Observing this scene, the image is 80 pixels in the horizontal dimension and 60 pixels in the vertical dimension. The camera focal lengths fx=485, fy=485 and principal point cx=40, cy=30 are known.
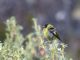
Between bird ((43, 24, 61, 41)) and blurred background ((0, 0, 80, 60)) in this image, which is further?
blurred background ((0, 0, 80, 60))

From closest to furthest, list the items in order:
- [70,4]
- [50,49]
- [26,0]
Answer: [50,49], [70,4], [26,0]

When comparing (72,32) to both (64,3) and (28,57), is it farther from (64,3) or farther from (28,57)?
(28,57)

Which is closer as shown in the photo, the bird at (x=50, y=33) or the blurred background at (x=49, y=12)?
the bird at (x=50, y=33)

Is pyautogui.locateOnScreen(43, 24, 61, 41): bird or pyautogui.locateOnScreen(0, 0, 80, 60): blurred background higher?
pyautogui.locateOnScreen(0, 0, 80, 60): blurred background

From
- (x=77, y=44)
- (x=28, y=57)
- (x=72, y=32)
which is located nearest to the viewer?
(x=28, y=57)

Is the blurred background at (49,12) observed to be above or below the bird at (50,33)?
above

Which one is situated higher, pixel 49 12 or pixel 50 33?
pixel 49 12

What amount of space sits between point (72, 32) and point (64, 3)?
5.08 ft

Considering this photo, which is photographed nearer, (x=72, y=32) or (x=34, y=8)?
(x=72, y=32)

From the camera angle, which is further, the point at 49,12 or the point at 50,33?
the point at 49,12

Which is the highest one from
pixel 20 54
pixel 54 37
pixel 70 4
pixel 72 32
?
pixel 70 4

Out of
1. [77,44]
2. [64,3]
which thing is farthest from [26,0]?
[77,44]

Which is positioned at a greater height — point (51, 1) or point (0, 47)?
point (51, 1)

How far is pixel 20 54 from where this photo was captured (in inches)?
124
